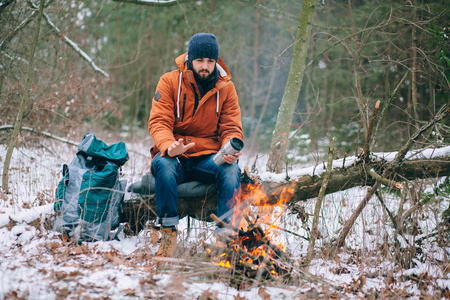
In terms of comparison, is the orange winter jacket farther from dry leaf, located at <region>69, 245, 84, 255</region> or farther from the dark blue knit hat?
dry leaf, located at <region>69, 245, 84, 255</region>

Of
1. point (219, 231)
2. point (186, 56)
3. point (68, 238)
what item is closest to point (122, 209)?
point (68, 238)

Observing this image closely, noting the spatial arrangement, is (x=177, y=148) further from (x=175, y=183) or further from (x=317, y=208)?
(x=317, y=208)

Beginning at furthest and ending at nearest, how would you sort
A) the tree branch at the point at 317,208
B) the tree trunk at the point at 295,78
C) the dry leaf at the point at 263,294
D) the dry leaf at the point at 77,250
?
the tree trunk at the point at 295,78, the tree branch at the point at 317,208, the dry leaf at the point at 77,250, the dry leaf at the point at 263,294

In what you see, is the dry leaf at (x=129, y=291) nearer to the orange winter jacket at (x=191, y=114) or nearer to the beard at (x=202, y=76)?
the orange winter jacket at (x=191, y=114)

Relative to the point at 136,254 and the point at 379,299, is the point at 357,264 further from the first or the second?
the point at 136,254

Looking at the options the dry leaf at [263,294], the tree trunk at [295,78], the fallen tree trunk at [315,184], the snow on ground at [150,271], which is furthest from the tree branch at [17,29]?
the dry leaf at [263,294]

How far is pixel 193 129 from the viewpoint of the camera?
132 inches

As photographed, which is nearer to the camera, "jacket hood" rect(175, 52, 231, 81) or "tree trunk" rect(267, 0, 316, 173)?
"jacket hood" rect(175, 52, 231, 81)

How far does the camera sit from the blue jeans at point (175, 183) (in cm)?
294

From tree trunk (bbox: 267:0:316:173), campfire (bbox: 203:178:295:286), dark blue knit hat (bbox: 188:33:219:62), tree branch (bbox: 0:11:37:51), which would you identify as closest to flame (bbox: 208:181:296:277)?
campfire (bbox: 203:178:295:286)

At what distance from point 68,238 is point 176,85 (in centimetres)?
181

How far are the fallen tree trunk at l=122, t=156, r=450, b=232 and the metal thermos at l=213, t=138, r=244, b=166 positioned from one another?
43 centimetres

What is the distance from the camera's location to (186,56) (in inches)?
132

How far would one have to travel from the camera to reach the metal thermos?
289cm
